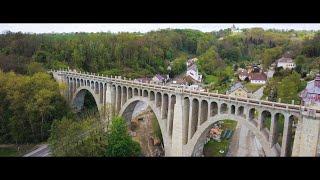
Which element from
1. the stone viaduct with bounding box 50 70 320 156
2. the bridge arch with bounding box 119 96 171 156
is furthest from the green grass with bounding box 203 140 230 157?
the bridge arch with bounding box 119 96 171 156

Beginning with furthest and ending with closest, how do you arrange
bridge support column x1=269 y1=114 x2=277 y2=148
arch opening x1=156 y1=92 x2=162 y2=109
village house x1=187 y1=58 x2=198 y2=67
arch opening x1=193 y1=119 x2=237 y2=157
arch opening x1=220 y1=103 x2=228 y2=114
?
village house x1=187 y1=58 x2=198 y2=67 < arch opening x1=156 y1=92 x2=162 y2=109 < arch opening x1=193 y1=119 x2=237 y2=157 < arch opening x1=220 y1=103 x2=228 y2=114 < bridge support column x1=269 y1=114 x2=277 y2=148

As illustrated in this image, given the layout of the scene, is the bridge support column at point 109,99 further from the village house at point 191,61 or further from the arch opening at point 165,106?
the village house at point 191,61

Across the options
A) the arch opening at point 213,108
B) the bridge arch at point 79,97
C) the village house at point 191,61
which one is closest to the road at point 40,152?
the bridge arch at point 79,97

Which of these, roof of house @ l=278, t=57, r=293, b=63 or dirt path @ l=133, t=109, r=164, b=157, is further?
roof of house @ l=278, t=57, r=293, b=63

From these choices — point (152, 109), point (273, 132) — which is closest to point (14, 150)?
point (152, 109)

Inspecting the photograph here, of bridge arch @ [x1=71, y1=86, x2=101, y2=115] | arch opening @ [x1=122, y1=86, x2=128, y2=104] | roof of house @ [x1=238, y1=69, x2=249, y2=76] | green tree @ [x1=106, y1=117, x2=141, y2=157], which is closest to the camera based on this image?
green tree @ [x1=106, y1=117, x2=141, y2=157]

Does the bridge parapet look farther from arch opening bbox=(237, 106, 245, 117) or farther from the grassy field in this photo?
the grassy field

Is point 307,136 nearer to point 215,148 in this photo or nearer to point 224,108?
point 224,108

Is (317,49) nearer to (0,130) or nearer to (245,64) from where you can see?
(245,64)
